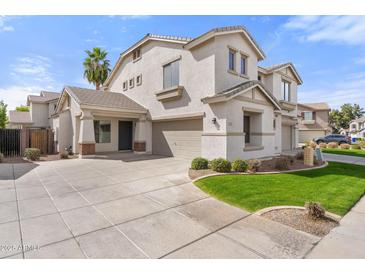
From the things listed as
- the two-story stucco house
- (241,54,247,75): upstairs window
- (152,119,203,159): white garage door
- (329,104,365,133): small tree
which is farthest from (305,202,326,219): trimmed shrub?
(329,104,365,133): small tree

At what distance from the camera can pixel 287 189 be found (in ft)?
21.5

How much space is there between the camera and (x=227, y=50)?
11.3m

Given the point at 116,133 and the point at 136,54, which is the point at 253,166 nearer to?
the point at 116,133

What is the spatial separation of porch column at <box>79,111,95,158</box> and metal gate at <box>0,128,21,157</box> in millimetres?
5629

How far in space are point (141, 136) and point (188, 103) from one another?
5.54m

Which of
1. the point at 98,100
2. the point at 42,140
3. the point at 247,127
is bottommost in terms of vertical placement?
the point at 42,140

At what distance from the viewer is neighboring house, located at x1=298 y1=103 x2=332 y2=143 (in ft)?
113

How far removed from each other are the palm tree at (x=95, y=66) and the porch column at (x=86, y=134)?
16.8m

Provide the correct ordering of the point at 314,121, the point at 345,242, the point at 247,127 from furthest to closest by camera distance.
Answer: the point at 314,121 → the point at 247,127 → the point at 345,242

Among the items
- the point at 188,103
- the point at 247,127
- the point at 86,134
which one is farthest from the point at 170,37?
the point at 86,134

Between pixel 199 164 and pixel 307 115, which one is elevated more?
pixel 307 115

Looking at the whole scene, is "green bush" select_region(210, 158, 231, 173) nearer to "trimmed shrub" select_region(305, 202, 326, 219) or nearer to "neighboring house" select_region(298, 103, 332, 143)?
"trimmed shrub" select_region(305, 202, 326, 219)
